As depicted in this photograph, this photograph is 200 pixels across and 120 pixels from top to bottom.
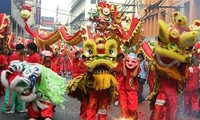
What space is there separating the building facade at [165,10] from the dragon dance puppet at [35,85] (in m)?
10.4

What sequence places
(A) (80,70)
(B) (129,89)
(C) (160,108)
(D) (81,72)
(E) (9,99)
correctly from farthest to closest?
(A) (80,70) → (D) (81,72) → (E) (9,99) → (B) (129,89) → (C) (160,108)

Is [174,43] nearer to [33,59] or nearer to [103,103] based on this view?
[103,103]

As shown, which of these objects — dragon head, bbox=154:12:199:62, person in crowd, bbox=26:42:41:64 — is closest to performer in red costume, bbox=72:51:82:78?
person in crowd, bbox=26:42:41:64

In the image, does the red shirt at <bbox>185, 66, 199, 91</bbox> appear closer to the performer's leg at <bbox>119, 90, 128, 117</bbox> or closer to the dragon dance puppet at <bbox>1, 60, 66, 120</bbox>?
the performer's leg at <bbox>119, 90, 128, 117</bbox>

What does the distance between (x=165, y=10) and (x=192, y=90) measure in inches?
689

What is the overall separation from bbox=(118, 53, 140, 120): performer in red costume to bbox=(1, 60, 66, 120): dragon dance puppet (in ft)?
3.57

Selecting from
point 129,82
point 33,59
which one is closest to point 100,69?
point 129,82

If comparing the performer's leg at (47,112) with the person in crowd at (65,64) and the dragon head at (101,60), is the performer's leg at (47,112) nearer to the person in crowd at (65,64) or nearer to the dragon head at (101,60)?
the dragon head at (101,60)

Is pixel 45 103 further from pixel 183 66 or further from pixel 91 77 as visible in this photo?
pixel 183 66

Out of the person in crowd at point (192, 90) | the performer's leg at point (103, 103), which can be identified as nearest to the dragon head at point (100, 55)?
the performer's leg at point (103, 103)

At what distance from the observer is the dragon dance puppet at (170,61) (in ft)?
20.4

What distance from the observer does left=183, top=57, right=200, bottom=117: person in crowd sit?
908cm

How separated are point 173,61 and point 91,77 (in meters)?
1.32

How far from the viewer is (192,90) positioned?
30.2ft
